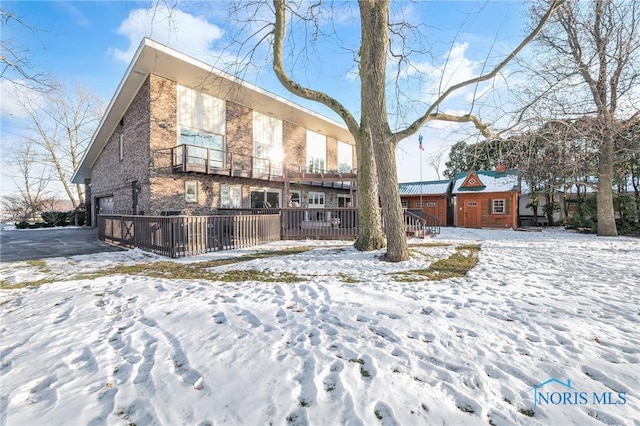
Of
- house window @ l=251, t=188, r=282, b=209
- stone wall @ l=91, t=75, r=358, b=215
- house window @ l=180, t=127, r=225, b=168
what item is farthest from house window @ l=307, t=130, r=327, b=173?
house window @ l=180, t=127, r=225, b=168

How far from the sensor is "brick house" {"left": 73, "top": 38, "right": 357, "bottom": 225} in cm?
1295

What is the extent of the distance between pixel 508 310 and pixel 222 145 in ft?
50.2

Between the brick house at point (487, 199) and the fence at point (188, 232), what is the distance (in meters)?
16.5

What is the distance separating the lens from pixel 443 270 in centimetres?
600

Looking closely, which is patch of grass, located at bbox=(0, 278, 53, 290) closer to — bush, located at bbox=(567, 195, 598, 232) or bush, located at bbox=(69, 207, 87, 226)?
bush, located at bbox=(69, 207, 87, 226)

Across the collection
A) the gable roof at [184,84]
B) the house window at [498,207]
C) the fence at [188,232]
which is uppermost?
the gable roof at [184,84]

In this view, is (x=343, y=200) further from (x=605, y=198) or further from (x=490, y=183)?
(x=605, y=198)

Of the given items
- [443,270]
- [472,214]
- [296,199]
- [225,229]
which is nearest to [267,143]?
[296,199]

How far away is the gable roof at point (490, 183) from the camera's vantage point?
65.5 ft

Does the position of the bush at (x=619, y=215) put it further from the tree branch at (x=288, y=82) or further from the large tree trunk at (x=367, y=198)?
the tree branch at (x=288, y=82)

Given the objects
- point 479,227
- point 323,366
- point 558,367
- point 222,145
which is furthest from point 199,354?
point 479,227

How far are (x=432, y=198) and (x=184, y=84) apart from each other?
64.7 ft

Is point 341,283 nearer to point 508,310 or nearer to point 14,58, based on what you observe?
point 508,310

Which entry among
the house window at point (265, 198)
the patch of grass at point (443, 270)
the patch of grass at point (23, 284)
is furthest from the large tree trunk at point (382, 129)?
the house window at point (265, 198)
